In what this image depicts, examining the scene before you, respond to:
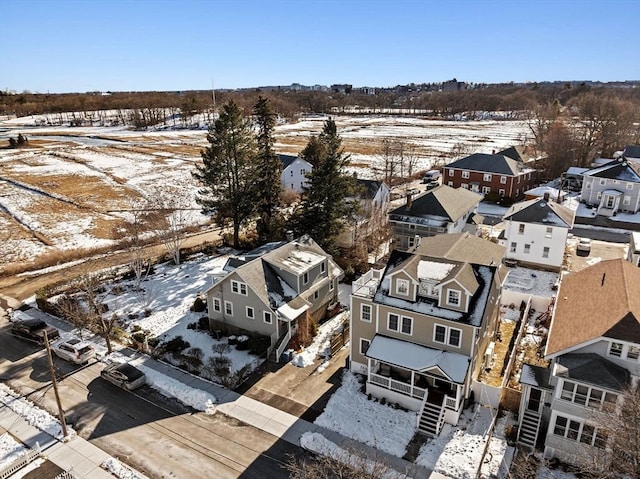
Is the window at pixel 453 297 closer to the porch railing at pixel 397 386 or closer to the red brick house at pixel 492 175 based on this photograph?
the porch railing at pixel 397 386

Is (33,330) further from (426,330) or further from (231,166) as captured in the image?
(426,330)

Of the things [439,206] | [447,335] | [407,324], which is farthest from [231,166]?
[447,335]

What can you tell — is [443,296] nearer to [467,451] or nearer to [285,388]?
[467,451]

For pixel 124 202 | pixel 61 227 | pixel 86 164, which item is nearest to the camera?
pixel 61 227

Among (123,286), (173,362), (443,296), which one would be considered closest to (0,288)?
(123,286)

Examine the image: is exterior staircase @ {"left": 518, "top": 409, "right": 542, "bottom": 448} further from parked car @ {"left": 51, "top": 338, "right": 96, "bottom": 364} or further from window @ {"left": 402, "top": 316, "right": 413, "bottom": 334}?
parked car @ {"left": 51, "top": 338, "right": 96, "bottom": 364}
